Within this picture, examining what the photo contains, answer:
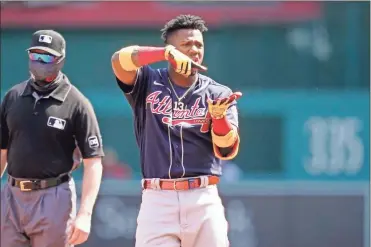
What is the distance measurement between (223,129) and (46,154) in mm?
1152

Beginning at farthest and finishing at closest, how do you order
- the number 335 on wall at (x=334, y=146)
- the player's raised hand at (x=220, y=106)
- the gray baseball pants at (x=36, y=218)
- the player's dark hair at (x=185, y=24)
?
the number 335 on wall at (x=334, y=146), the gray baseball pants at (x=36, y=218), the player's dark hair at (x=185, y=24), the player's raised hand at (x=220, y=106)

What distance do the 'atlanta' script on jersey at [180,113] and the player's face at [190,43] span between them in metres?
0.25

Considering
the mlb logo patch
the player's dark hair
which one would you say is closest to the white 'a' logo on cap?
the mlb logo patch

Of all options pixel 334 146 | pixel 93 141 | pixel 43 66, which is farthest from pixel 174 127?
pixel 334 146

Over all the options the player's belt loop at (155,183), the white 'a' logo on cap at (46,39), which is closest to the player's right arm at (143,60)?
the player's belt loop at (155,183)

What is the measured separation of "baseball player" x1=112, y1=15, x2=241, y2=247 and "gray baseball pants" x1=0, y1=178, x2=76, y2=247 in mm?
625

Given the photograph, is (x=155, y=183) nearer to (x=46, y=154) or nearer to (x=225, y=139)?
(x=225, y=139)

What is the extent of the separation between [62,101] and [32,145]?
0.98 ft

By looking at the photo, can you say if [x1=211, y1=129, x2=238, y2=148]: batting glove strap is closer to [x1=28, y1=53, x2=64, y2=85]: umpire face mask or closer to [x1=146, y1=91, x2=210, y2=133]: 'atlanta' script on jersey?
[x1=146, y1=91, x2=210, y2=133]: 'atlanta' script on jersey

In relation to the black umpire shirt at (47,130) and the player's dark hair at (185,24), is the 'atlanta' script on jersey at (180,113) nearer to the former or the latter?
the player's dark hair at (185,24)

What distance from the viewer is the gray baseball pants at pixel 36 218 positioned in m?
5.41

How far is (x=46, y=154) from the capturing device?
5.46m

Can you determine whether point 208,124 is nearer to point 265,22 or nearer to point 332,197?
point 332,197

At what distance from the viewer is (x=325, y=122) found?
12039 mm
